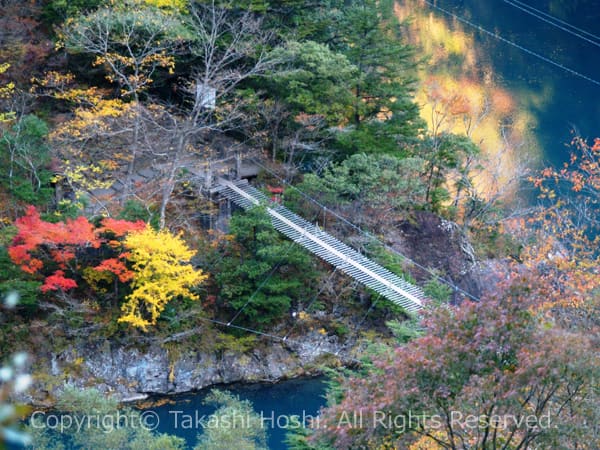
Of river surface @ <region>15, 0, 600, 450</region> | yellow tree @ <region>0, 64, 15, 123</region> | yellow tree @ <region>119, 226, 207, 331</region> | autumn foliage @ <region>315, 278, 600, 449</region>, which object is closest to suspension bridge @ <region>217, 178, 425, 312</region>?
yellow tree @ <region>119, 226, 207, 331</region>

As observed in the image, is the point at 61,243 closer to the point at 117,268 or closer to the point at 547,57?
the point at 117,268

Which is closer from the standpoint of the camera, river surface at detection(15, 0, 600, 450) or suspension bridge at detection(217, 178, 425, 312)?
suspension bridge at detection(217, 178, 425, 312)

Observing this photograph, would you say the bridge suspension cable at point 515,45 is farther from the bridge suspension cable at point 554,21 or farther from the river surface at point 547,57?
the bridge suspension cable at point 554,21

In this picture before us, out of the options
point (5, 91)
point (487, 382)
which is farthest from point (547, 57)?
point (487, 382)

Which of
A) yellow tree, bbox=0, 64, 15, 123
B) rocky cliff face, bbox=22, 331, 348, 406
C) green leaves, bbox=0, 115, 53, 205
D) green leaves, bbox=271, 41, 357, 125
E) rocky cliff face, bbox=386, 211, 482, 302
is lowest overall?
rocky cliff face, bbox=22, 331, 348, 406

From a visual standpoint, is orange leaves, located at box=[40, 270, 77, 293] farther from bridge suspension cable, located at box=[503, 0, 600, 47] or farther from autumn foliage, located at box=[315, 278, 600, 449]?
bridge suspension cable, located at box=[503, 0, 600, 47]

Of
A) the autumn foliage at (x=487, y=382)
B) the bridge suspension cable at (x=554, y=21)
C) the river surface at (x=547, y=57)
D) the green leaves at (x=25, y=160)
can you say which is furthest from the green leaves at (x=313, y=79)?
the bridge suspension cable at (x=554, y=21)

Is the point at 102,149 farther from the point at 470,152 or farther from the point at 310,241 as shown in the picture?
the point at 470,152
